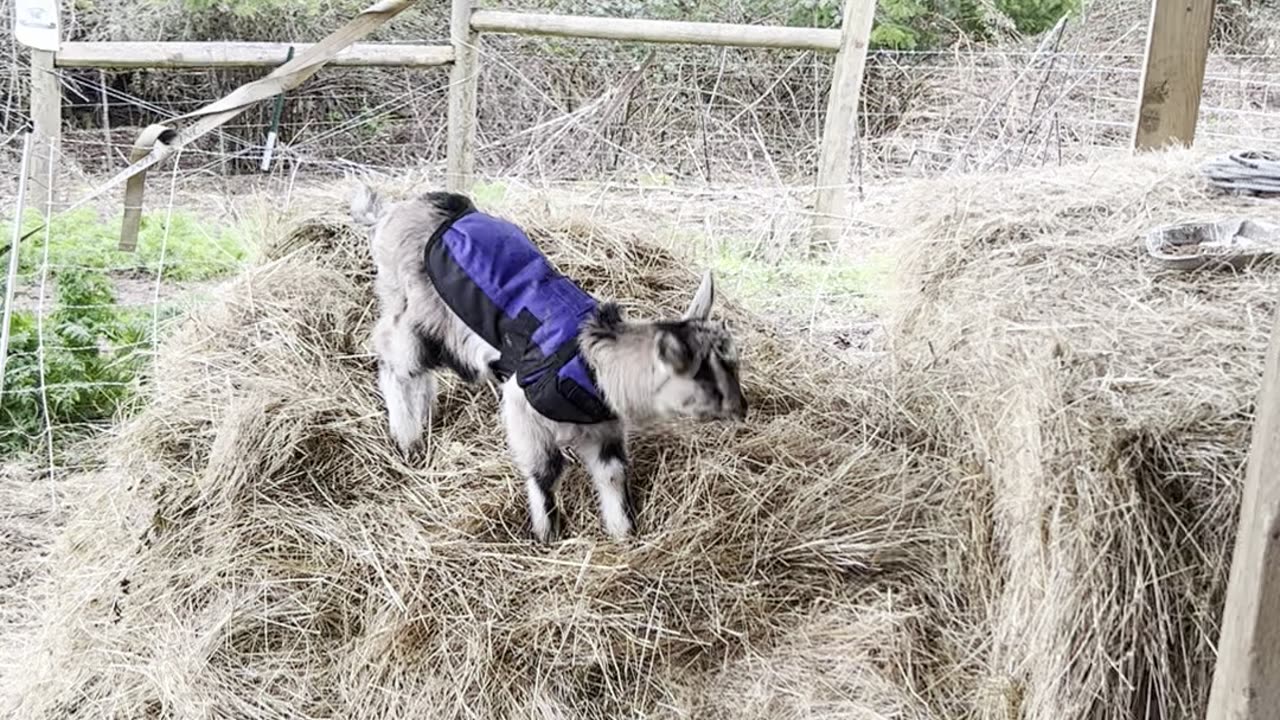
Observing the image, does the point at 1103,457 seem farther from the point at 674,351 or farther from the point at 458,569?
the point at 458,569

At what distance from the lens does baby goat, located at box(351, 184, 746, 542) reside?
3.21 m

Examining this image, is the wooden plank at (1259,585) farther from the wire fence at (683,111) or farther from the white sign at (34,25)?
the wire fence at (683,111)

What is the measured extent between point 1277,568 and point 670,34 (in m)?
5.11

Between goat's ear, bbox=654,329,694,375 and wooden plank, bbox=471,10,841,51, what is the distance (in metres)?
3.56

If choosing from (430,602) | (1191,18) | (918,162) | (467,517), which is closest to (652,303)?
(467,517)

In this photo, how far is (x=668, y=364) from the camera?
10.4 ft

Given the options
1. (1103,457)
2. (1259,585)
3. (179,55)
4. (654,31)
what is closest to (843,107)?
(654,31)

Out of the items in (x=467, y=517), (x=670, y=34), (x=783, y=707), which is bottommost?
(x=783, y=707)

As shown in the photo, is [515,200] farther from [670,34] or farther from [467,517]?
[670,34]

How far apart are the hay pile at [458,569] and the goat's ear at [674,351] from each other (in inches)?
18.1

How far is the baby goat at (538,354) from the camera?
3.21m

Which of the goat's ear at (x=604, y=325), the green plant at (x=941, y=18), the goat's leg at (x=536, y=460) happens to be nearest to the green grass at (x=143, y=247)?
the goat's leg at (x=536, y=460)

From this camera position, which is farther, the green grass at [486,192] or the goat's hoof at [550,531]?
the green grass at [486,192]

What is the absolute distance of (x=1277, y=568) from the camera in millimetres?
1922
